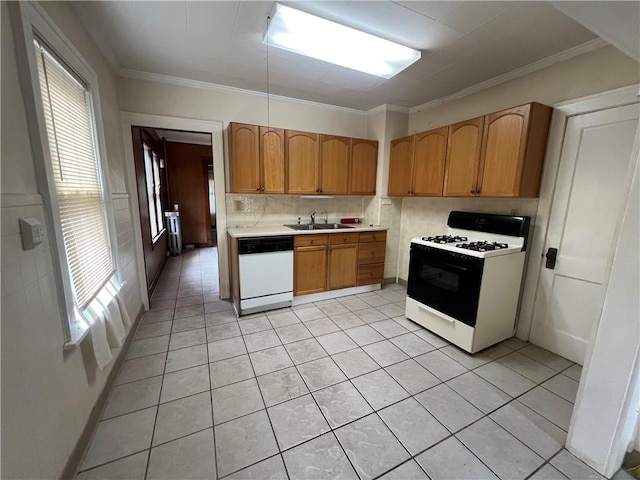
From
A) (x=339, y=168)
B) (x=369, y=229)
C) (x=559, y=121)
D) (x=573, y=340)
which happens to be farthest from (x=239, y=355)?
(x=559, y=121)

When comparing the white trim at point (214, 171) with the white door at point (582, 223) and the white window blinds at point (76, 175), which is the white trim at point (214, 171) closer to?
the white window blinds at point (76, 175)

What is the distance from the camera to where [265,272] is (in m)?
2.98

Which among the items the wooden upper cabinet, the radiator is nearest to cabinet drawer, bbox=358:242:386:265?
the wooden upper cabinet

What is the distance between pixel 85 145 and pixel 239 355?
1983 millimetres

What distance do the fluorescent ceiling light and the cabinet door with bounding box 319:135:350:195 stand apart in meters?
1.11

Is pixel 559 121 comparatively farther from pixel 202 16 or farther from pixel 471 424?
pixel 202 16

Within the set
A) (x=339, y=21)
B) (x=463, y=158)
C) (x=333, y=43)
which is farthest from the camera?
(x=463, y=158)

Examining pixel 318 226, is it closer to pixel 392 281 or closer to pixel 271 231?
pixel 271 231

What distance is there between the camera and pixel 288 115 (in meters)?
3.47

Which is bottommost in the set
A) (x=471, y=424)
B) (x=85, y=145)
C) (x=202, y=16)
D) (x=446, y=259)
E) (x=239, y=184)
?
(x=471, y=424)

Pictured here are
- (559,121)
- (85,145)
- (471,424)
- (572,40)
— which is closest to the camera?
(471,424)

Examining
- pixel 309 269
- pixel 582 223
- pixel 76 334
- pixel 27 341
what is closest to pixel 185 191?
pixel 309 269

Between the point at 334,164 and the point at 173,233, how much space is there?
4.18 meters

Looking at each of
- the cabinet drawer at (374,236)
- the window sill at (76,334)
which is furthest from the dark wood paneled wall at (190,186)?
the window sill at (76,334)
